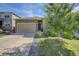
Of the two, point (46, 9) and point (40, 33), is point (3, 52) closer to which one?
point (40, 33)

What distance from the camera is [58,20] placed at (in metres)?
4.19

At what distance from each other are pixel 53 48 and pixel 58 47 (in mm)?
90

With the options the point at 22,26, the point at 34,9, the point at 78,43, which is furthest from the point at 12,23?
the point at 78,43

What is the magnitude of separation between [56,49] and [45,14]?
2.07 ft

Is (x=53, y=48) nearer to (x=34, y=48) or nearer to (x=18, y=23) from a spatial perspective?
(x=34, y=48)

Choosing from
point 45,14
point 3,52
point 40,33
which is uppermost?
point 45,14

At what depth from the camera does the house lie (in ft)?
13.7

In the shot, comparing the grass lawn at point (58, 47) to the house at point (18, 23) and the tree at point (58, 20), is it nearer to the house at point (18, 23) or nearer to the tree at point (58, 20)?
the tree at point (58, 20)

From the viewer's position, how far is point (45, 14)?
165 inches

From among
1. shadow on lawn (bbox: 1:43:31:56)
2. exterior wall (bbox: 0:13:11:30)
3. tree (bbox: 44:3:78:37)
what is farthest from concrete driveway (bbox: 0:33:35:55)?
tree (bbox: 44:3:78:37)

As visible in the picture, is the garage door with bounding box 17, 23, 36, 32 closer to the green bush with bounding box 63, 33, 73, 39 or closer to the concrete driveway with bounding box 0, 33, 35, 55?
the concrete driveway with bounding box 0, 33, 35, 55

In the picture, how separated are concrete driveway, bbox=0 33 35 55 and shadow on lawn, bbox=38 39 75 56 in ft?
0.76

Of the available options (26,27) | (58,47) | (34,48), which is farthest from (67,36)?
(26,27)

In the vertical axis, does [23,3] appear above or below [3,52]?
above
